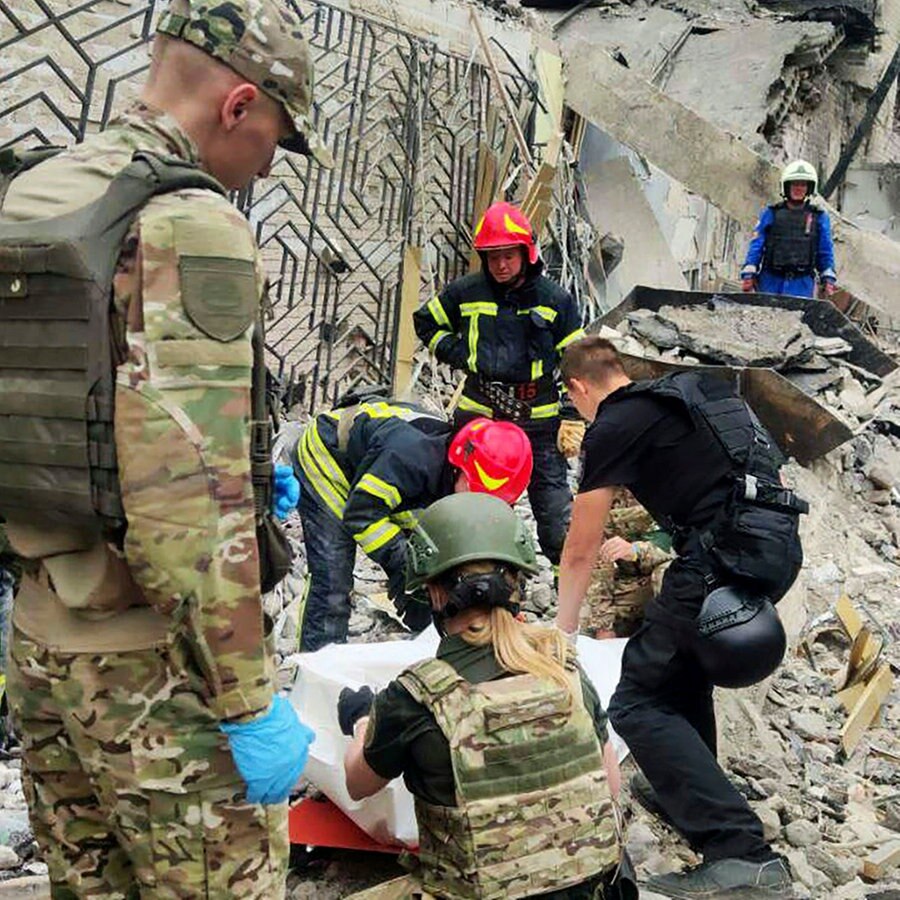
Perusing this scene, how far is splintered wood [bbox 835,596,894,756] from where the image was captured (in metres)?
4.29

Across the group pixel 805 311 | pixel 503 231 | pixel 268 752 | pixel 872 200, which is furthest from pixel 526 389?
pixel 872 200

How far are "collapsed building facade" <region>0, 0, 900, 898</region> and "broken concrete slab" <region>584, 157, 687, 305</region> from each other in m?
0.02

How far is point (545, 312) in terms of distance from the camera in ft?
16.5

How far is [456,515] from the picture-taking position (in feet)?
7.25

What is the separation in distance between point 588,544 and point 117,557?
1.78 m

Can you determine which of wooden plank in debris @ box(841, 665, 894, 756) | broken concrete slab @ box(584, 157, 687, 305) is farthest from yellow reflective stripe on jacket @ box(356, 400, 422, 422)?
broken concrete slab @ box(584, 157, 687, 305)

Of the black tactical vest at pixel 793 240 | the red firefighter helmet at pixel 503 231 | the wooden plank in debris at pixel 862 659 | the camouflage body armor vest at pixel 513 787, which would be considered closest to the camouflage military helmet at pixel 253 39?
the camouflage body armor vest at pixel 513 787

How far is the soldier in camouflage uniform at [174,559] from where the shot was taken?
4.98ft

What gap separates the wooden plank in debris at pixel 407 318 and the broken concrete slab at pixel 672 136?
10.2 ft

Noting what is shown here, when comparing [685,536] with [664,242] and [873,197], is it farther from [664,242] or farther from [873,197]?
[873,197]

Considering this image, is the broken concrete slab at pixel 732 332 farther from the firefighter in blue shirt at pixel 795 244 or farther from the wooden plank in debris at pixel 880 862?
the wooden plank in debris at pixel 880 862

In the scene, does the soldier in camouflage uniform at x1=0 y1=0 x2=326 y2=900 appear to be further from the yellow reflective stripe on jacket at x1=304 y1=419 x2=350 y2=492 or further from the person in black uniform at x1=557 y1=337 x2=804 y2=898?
the yellow reflective stripe on jacket at x1=304 y1=419 x2=350 y2=492

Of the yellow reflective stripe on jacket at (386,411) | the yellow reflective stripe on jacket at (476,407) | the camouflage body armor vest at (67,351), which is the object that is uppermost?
the camouflage body armor vest at (67,351)

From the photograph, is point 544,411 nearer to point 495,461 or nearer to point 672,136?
point 495,461
